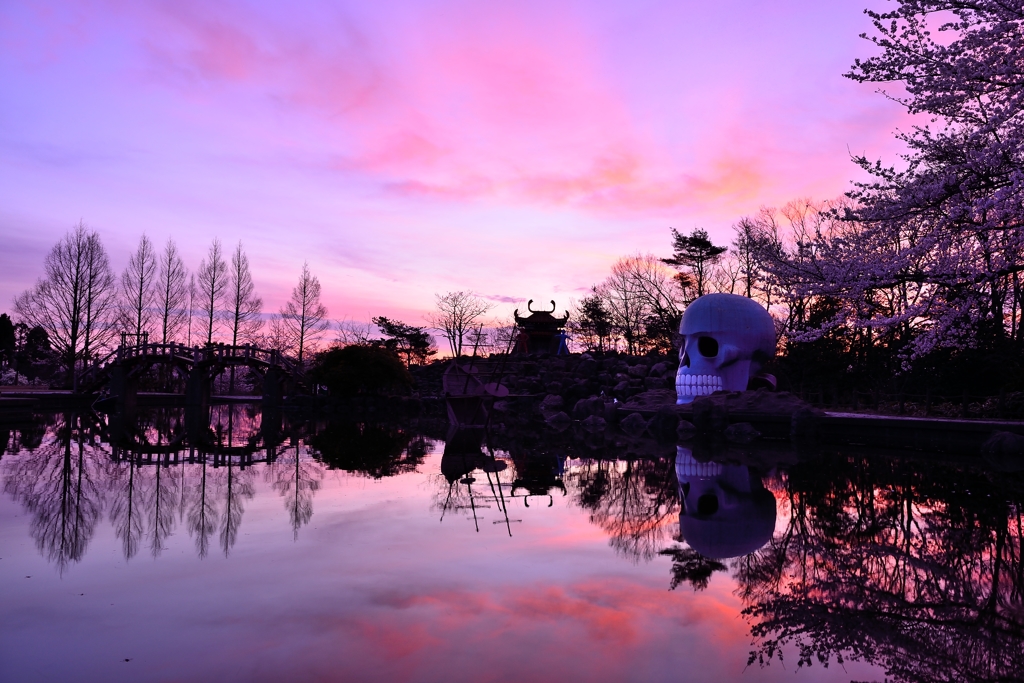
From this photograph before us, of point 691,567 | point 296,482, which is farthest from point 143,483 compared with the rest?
point 691,567

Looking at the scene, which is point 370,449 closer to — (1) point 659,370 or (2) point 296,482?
(2) point 296,482

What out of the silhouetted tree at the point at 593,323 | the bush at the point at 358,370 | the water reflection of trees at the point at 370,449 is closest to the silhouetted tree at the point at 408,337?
the silhouetted tree at the point at 593,323

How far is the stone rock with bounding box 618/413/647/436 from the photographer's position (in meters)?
23.7

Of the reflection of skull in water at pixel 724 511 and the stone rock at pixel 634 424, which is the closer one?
the reflection of skull in water at pixel 724 511

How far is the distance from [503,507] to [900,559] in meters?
4.77

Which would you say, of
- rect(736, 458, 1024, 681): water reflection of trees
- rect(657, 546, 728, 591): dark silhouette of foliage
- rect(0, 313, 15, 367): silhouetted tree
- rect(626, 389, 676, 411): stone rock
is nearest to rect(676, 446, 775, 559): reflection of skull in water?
rect(657, 546, 728, 591): dark silhouette of foliage

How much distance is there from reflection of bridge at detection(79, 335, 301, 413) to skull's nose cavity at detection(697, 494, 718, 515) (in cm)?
3018

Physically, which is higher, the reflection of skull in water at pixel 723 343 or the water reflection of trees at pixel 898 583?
the reflection of skull in water at pixel 723 343

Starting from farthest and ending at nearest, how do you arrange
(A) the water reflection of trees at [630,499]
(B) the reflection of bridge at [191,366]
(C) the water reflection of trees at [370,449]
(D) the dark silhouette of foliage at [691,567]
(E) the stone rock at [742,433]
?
(B) the reflection of bridge at [191,366], (E) the stone rock at [742,433], (C) the water reflection of trees at [370,449], (A) the water reflection of trees at [630,499], (D) the dark silhouette of foliage at [691,567]

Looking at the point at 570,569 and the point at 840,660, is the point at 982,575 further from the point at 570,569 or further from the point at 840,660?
the point at 570,569

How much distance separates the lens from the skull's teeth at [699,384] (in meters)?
24.2

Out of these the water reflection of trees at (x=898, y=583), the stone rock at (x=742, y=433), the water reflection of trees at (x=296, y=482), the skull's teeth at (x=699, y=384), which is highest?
the skull's teeth at (x=699, y=384)

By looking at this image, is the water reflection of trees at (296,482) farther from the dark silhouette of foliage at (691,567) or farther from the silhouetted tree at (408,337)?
the silhouetted tree at (408,337)

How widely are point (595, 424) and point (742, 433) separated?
20.5 ft
